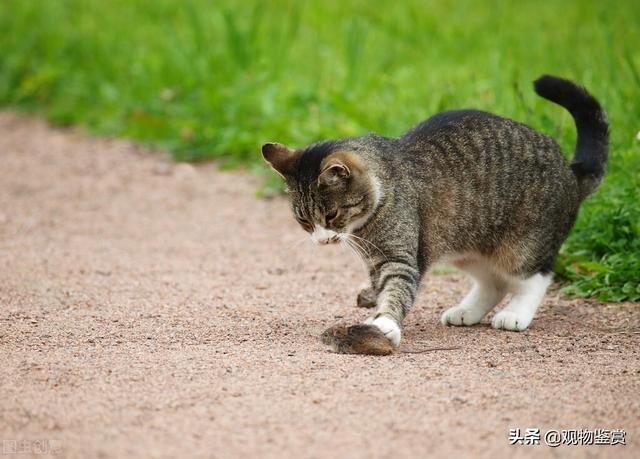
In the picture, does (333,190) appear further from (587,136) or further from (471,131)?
(587,136)

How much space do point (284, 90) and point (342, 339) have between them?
4.49m

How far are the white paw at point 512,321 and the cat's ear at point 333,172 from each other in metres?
1.01

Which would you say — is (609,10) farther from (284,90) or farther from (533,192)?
(533,192)

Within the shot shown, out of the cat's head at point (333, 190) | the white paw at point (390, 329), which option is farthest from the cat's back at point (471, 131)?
the white paw at point (390, 329)

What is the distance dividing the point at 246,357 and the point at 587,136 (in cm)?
216

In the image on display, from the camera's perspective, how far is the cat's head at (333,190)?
440 centimetres

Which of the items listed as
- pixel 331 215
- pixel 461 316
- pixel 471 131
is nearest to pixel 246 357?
pixel 331 215

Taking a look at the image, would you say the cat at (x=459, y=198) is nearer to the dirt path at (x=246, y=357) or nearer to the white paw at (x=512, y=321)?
the white paw at (x=512, y=321)

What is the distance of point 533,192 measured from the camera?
15.0 feet

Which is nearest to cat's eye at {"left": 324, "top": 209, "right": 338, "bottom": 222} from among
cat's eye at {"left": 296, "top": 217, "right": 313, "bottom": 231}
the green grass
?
cat's eye at {"left": 296, "top": 217, "right": 313, "bottom": 231}

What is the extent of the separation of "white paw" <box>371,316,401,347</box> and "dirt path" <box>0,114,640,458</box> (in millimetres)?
90

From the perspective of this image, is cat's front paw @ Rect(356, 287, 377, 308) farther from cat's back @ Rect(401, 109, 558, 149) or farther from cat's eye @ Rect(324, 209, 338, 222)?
cat's back @ Rect(401, 109, 558, 149)

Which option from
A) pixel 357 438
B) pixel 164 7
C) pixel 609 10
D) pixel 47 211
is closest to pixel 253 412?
pixel 357 438

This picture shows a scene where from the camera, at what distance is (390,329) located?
4043 millimetres
